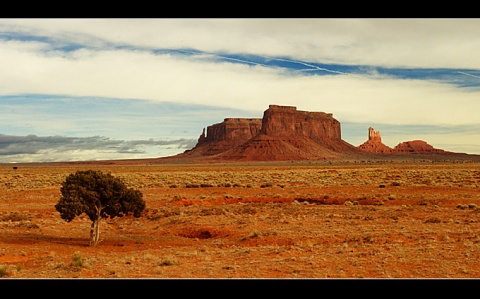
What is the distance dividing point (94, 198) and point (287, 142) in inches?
5970

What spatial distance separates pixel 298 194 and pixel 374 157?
129m

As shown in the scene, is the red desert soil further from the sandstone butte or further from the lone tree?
the sandstone butte

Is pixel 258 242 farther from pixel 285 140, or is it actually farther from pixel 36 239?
pixel 285 140

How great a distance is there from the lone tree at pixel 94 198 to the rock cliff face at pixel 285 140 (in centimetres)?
13670

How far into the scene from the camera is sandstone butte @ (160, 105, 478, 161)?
158 meters

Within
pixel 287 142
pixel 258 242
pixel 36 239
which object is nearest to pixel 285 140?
pixel 287 142

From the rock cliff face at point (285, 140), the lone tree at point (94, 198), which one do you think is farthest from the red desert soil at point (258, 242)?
the rock cliff face at point (285, 140)

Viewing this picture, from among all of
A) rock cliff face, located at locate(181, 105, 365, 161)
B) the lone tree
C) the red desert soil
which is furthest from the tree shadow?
rock cliff face, located at locate(181, 105, 365, 161)

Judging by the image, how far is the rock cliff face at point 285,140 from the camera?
519 ft

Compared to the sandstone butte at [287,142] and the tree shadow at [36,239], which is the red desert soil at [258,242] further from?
the sandstone butte at [287,142]

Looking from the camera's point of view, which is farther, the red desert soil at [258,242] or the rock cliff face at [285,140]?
the rock cliff face at [285,140]

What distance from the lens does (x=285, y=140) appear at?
547 ft
